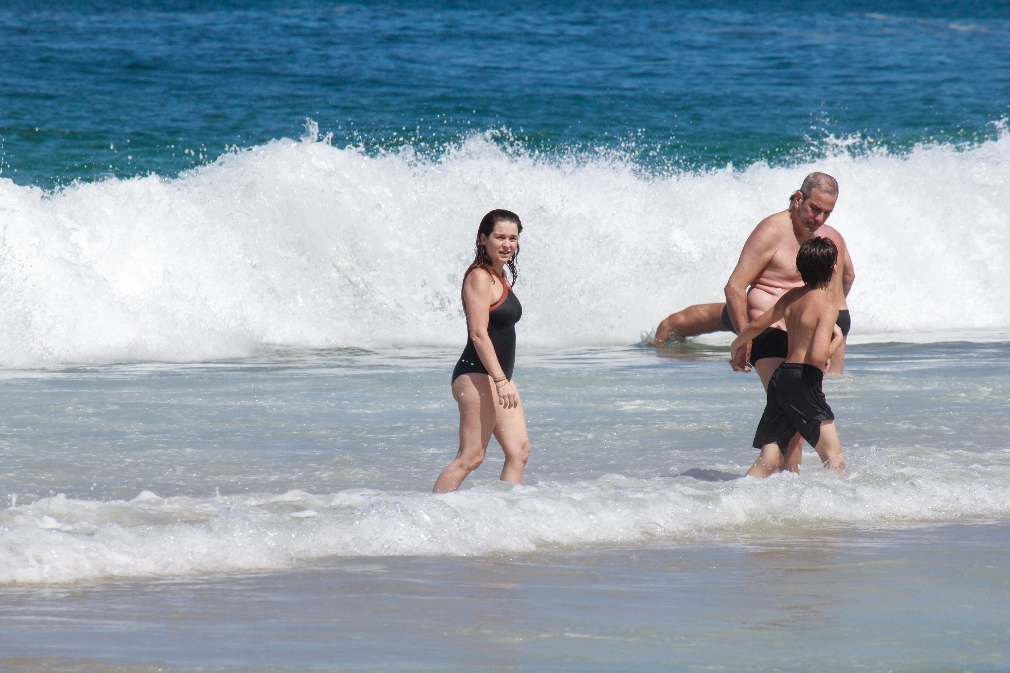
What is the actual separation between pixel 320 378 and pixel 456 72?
16.2 meters

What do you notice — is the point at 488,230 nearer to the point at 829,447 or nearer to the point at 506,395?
the point at 506,395

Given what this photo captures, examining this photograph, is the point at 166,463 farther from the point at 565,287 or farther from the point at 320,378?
the point at 565,287

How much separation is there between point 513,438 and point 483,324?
1.71 ft

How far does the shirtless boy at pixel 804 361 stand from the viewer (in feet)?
18.5

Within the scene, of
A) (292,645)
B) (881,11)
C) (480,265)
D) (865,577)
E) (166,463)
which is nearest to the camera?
(292,645)

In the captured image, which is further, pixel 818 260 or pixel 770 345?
pixel 770 345

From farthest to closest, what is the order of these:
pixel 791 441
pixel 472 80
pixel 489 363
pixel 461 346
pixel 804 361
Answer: pixel 472 80 < pixel 461 346 < pixel 791 441 < pixel 804 361 < pixel 489 363

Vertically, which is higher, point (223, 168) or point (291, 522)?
point (223, 168)

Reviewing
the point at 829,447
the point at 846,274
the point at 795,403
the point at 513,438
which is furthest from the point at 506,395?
the point at 846,274

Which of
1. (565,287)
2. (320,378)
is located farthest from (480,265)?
(565,287)

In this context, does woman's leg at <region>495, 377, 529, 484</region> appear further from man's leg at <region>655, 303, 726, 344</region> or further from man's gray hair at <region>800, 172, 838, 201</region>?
man's leg at <region>655, 303, 726, 344</region>

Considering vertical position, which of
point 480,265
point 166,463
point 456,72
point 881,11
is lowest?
point 166,463

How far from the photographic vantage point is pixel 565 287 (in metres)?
14.3

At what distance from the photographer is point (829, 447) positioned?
588 cm
